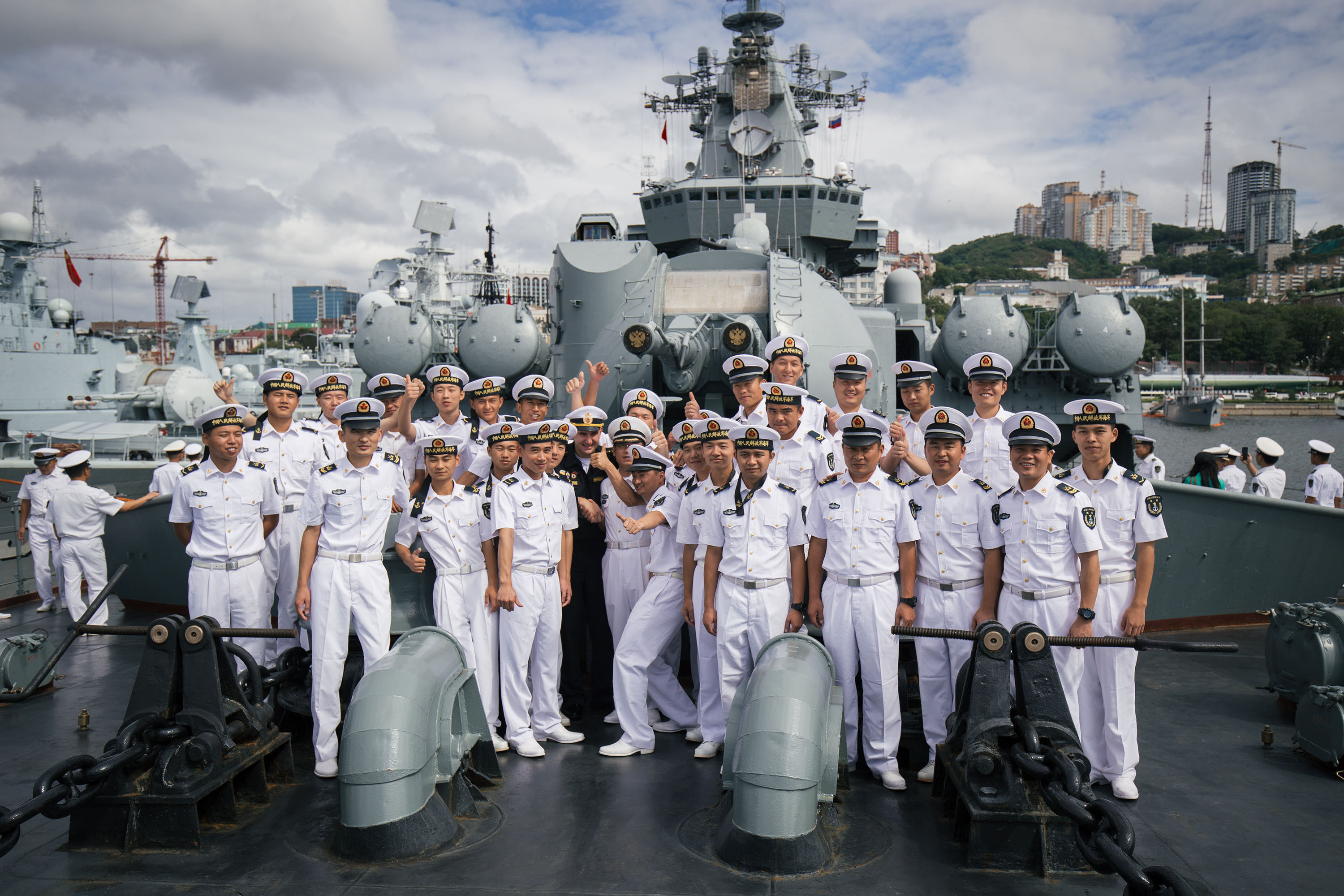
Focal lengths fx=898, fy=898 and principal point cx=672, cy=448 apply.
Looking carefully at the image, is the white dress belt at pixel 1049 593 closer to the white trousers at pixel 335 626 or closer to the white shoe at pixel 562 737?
the white shoe at pixel 562 737

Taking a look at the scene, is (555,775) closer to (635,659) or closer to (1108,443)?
(635,659)

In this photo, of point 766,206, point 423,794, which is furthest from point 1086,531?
point 766,206

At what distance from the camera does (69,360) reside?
72.9 feet

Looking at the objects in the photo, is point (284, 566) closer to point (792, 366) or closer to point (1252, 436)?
point (792, 366)

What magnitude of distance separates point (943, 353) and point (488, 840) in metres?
7.38

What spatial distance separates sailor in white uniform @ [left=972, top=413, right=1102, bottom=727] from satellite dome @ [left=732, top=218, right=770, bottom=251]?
5456mm

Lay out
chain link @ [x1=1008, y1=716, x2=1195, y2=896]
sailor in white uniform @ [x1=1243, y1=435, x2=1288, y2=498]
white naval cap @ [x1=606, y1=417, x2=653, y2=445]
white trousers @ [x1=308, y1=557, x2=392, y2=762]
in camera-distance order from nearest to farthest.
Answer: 1. chain link @ [x1=1008, y1=716, x2=1195, y2=896]
2. white trousers @ [x1=308, y1=557, x2=392, y2=762]
3. white naval cap @ [x1=606, y1=417, x2=653, y2=445]
4. sailor in white uniform @ [x1=1243, y1=435, x2=1288, y2=498]

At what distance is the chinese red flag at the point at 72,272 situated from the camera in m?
24.2

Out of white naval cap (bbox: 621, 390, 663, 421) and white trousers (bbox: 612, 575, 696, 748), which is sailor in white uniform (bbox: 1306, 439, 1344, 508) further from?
white trousers (bbox: 612, 575, 696, 748)

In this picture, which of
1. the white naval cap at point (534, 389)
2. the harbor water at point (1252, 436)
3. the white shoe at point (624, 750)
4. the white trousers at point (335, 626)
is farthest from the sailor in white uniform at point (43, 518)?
the harbor water at point (1252, 436)

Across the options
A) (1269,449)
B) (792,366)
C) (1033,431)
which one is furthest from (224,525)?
(1269,449)

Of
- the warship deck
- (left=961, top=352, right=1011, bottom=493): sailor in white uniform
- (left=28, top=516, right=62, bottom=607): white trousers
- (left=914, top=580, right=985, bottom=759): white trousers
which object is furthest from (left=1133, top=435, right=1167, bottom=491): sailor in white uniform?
(left=28, top=516, right=62, bottom=607): white trousers

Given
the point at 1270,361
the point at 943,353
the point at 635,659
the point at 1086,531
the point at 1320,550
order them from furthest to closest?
the point at 1270,361
the point at 943,353
the point at 1320,550
the point at 635,659
the point at 1086,531

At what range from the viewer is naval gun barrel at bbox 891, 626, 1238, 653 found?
2.75 meters
